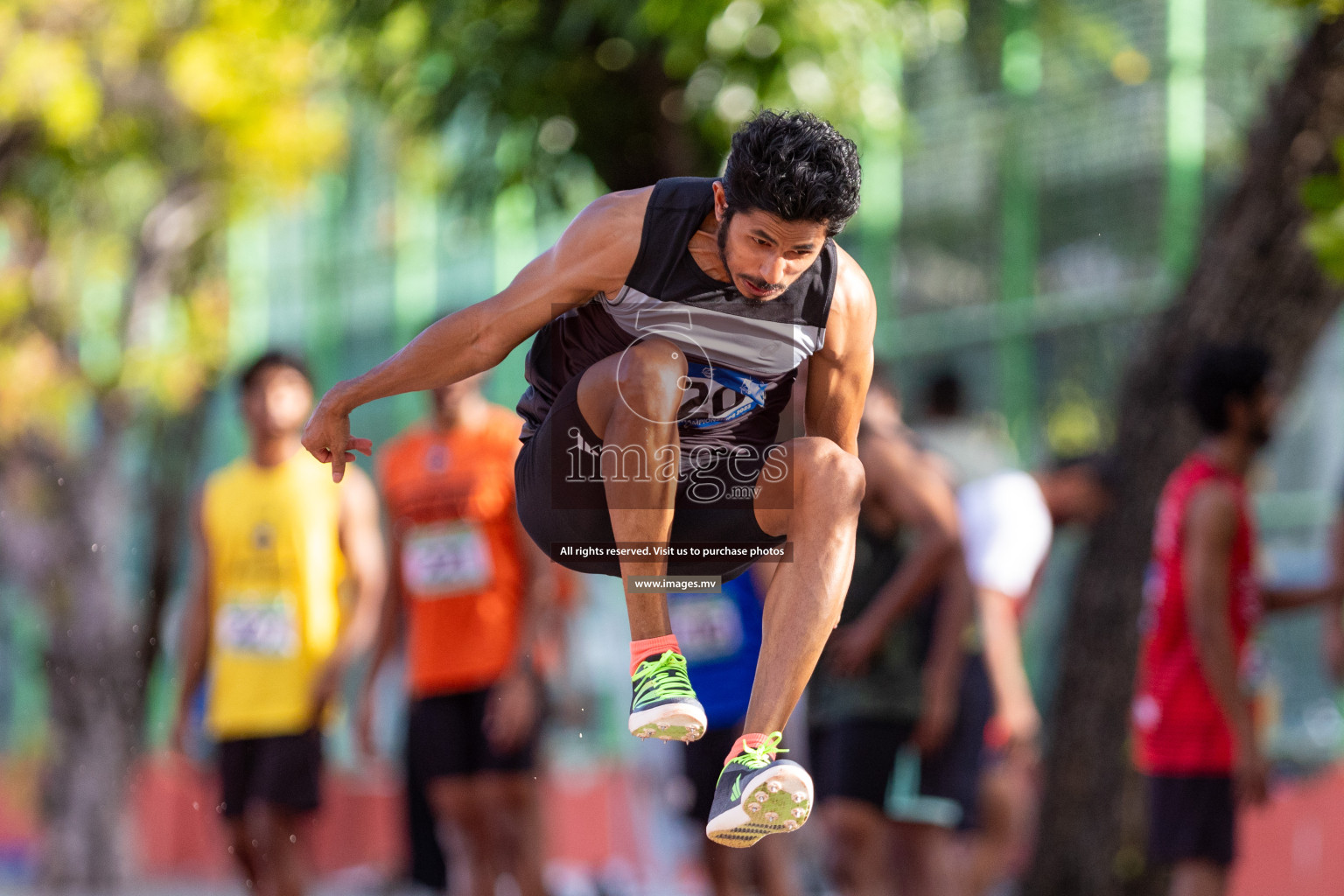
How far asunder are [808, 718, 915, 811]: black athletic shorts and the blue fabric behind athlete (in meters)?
0.40

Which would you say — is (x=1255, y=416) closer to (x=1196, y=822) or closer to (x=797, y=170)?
(x=1196, y=822)

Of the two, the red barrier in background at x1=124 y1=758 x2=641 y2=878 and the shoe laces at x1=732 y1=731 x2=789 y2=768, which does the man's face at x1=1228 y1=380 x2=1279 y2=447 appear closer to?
the shoe laces at x1=732 y1=731 x2=789 y2=768

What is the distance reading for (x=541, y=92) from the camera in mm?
6301

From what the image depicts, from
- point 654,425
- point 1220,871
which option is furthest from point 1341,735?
point 654,425

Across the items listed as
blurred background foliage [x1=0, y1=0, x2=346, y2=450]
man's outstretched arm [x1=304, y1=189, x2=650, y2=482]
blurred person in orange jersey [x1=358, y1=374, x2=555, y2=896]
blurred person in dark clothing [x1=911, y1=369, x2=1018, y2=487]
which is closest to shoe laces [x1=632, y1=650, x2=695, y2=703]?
man's outstretched arm [x1=304, y1=189, x2=650, y2=482]

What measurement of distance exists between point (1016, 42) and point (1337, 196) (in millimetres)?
3376

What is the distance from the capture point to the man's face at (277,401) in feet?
22.2

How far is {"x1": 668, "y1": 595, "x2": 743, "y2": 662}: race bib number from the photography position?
6066 mm

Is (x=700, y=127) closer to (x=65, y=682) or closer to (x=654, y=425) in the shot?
(x=654, y=425)

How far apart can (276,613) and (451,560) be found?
2.16ft

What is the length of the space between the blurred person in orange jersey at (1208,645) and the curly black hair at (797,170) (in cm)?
301

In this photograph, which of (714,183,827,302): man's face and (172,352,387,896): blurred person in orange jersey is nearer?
(714,183,827,302): man's face

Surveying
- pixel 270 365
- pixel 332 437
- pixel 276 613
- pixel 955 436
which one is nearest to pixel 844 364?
pixel 332 437

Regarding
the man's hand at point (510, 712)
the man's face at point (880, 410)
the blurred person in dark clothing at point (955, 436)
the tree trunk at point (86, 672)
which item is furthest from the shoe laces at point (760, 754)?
the tree trunk at point (86, 672)
